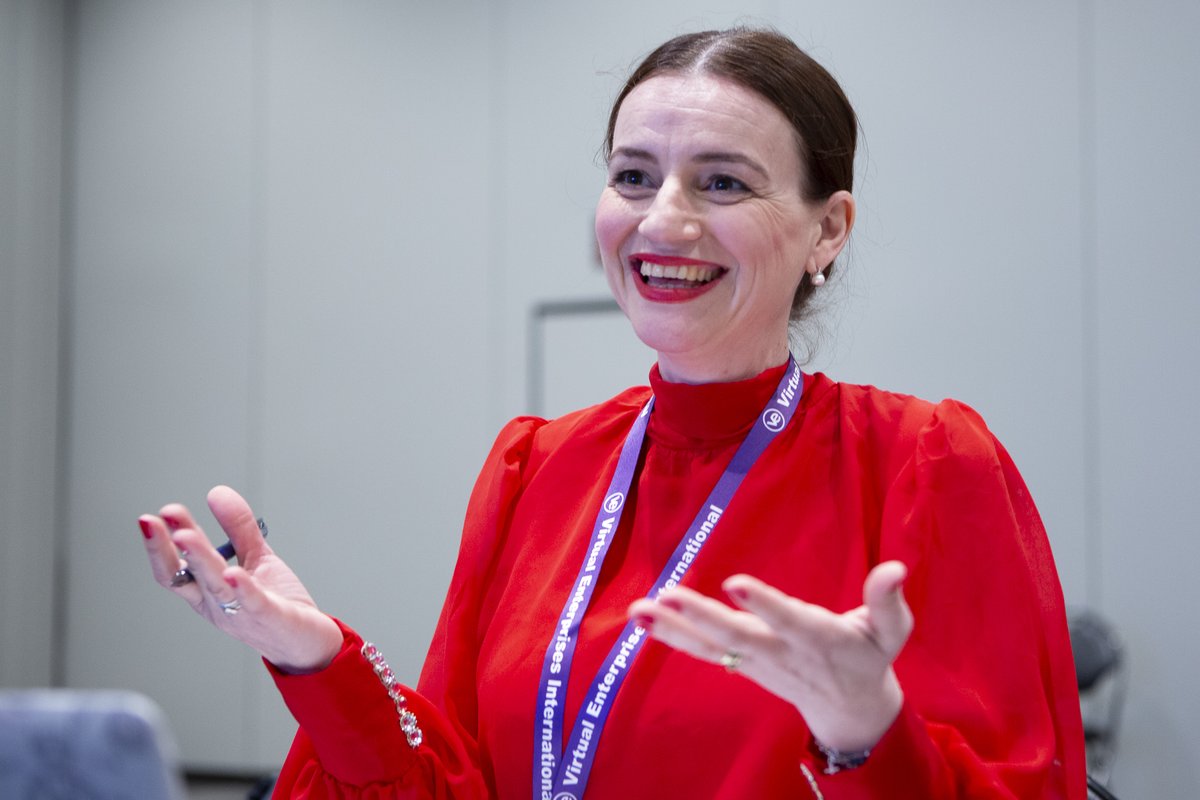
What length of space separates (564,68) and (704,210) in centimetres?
368

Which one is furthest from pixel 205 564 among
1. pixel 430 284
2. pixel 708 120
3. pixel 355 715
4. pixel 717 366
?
pixel 430 284

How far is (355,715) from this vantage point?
1382 mm

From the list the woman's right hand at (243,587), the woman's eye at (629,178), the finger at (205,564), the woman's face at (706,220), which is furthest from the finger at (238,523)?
the woman's eye at (629,178)

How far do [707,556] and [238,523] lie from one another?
22.5 inches

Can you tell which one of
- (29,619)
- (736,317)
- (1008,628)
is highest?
(736,317)

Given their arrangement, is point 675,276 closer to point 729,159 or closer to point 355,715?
point 729,159

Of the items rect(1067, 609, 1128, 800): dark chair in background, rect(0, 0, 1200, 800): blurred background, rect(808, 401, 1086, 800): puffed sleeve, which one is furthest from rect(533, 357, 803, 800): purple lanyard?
rect(0, 0, 1200, 800): blurred background

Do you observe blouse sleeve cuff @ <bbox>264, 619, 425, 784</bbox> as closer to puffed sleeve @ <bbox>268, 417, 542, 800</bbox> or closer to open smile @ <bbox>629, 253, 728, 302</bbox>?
puffed sleeve @ <bbox>268, 417, 542, 800</bbox>

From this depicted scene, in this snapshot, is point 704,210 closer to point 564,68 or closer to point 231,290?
point 564,68

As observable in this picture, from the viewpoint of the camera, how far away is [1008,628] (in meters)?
1.32

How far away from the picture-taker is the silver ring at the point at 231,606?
→ 123 centimetres

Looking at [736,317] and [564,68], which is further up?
[564,68]

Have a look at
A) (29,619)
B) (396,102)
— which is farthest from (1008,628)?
(29,619)

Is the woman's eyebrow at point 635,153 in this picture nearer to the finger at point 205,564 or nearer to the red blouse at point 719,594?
the red blouse at point 719,594
